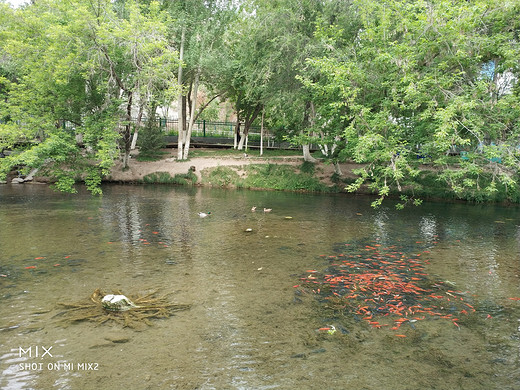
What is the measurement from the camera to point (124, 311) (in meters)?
6.26

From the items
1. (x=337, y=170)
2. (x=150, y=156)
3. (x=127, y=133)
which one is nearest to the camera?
(x=127, y=133)

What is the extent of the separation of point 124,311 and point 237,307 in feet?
6.19

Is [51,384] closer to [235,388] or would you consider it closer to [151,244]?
[235,388]

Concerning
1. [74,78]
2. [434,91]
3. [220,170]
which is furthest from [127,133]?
[434,91]

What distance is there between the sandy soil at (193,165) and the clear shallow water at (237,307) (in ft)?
35.7

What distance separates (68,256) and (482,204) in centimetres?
2086

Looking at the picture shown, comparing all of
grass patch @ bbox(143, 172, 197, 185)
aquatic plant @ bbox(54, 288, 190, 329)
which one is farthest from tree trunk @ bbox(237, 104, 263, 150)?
aquatic plant @ bbox(54, 288, 190, 329)

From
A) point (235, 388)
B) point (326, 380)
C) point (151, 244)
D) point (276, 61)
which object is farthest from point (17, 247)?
point (276, 61)

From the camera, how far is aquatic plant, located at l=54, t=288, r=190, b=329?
595 cm

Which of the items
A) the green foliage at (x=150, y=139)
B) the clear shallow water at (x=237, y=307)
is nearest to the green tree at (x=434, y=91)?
the clear shallow water at (x=237, y=307)

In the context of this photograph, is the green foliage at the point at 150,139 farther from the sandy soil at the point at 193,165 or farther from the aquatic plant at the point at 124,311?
the aquatic plant at the point at 124,311

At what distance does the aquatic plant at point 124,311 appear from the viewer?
595 centimetres

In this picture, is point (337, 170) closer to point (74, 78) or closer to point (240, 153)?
point (240, 153)

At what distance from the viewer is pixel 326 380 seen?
4613 millimetres
